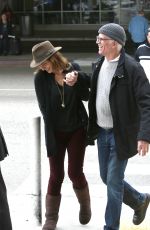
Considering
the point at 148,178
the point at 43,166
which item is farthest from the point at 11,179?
the point at 148,178

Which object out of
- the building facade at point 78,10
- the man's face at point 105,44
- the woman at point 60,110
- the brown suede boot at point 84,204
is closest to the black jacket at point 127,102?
the man's face at point 105,44

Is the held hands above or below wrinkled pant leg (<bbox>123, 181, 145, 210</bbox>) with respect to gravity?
above

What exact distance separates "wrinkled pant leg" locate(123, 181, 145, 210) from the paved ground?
0.24 metres

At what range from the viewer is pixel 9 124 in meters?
10.6

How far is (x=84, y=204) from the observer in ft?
18.5

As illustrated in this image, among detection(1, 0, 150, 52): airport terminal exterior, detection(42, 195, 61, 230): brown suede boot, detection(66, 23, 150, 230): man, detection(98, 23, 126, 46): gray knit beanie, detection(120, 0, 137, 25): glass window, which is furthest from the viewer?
detection(120, 0, 137, 25): glass window

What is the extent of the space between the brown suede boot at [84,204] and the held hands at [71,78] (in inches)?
40.2

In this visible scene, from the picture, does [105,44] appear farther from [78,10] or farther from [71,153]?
[78,10]

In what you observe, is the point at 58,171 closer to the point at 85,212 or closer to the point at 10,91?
the point at 85,212

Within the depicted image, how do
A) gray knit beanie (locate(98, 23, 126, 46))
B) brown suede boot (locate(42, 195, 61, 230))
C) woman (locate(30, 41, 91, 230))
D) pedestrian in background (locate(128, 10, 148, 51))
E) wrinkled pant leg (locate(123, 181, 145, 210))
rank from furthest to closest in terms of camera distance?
pedestrian in background (locate(128, 10, 148, 51)), brown suede boot (locate(42, 195, 61, 230)), wrinkled pant leg (locate(123, 181, 145, 210)), woman (locate(30, 41, 91, 230)), gray knit beanie (locate(98, 23, 126, 46))

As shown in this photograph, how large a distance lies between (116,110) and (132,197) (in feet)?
3.21

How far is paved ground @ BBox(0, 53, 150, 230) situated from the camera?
560 centimetres

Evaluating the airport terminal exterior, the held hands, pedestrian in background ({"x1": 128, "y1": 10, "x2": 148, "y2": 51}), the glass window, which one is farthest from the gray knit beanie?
the glass window

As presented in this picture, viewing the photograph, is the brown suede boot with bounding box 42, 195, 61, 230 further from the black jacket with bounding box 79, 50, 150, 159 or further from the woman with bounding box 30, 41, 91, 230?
the black jacket with bounding box 79, 50, 150, 159
